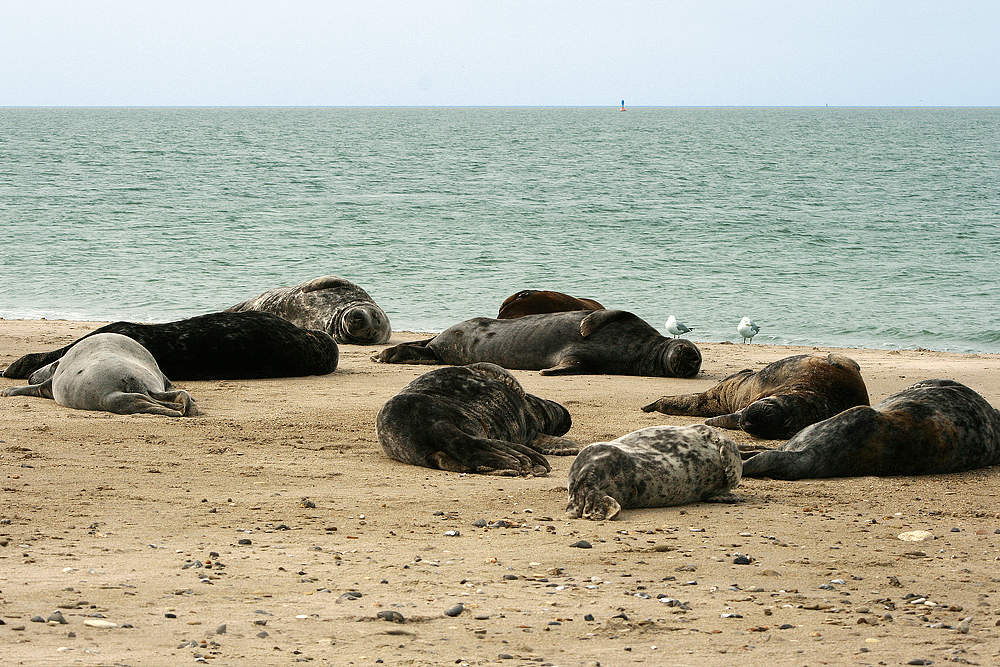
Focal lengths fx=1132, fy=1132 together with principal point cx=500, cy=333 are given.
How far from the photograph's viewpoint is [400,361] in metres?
10.8

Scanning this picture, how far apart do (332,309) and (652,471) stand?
821cm

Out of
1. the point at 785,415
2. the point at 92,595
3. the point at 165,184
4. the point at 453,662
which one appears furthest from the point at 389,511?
the point at 165,184

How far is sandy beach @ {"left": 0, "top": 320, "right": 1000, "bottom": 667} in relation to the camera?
3303 millimetres

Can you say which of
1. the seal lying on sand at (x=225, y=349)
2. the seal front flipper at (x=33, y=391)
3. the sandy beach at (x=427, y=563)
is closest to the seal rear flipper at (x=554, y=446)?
the sandy beach at (x=427, y=563)

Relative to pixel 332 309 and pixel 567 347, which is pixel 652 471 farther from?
pixel 332 309

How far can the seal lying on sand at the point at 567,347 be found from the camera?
10.3 meters

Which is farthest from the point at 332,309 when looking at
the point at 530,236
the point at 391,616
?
the point at 530,236

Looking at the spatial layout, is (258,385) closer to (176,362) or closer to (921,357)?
(176,362)

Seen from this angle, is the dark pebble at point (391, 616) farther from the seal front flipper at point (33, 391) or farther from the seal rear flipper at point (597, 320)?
the seal rear flipper at point (597, 320)

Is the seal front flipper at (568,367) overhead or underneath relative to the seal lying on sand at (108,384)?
underneath

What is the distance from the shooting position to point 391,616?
11.6 ft

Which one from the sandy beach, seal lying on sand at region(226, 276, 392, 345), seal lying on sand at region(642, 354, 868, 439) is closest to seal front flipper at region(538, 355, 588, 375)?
seal lying on sand at region(642, 354, 868, 439)

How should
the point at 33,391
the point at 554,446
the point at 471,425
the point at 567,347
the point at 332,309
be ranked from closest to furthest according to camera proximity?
the point at 471,425 → the point at 554,446 → the point at 33,391 → the point at 567,347 → the point at 332,309

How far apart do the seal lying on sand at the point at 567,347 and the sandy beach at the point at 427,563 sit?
3.42m
